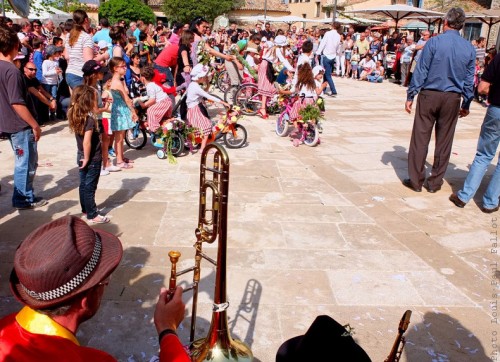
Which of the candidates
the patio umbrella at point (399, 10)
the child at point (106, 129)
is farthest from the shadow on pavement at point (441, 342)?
the patio umbrella at point (399, 10)

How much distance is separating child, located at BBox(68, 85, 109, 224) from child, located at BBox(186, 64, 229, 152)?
2.66 meters

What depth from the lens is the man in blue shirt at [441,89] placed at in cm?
544

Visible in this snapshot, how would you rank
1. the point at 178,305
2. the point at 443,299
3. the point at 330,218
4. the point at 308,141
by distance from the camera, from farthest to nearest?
the point at 308,141 → the point at 330,218 → the point at 443,299 → the point at 178,305

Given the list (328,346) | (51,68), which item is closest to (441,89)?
(328,346)

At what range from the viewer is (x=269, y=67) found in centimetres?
966

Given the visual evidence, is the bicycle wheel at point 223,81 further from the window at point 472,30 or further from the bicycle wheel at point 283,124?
the window at point 472,30

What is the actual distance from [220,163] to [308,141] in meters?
6.15

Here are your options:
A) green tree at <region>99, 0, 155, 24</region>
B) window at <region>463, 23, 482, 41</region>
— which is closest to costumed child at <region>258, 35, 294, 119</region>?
window at <region>463, 23, 482, 41</region>

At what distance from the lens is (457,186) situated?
20.7ft

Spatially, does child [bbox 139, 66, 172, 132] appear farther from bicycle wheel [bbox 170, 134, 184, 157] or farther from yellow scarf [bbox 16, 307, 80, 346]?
yellow scarf [bbox 16, 307, 80, 346]

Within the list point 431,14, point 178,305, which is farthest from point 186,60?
point 431,14

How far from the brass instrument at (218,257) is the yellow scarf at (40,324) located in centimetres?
71

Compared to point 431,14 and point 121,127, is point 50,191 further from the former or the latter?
point 431,14

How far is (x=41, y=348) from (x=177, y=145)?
234 inches
